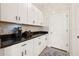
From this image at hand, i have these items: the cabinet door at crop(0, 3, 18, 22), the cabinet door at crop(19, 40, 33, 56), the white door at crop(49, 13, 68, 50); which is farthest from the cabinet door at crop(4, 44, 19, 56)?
the white door at crop(49, 13, 68, 50)

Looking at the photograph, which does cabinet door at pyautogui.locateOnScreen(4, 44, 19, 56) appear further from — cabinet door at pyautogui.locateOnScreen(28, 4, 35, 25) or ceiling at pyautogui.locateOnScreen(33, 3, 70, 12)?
cabinet door at pyautogui.locateOnScreen(28, 4, 35, 25)

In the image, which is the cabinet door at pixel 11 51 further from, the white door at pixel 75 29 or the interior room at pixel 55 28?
the white door at pixel 75 29

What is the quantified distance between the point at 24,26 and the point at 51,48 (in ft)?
3.72

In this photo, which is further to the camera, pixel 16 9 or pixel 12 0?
pixel 16 9

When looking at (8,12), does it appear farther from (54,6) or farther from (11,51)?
(54,6)

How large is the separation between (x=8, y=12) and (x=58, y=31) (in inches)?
36.8

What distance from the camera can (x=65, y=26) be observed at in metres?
2.01

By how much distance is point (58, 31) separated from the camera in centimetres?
210

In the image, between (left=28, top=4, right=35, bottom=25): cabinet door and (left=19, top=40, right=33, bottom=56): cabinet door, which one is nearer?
(left=19, top=40, right=33, bottom=56): cabinet door

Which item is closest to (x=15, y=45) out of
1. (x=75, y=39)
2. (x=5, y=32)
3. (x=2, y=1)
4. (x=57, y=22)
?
(x=5, y=32)

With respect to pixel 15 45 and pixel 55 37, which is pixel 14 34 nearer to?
pixel 15 45

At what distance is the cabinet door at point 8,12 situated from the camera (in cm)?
175

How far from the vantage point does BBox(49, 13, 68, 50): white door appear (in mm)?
2055

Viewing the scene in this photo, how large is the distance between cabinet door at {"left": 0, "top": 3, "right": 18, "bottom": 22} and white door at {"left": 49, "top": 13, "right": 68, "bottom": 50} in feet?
2.21
